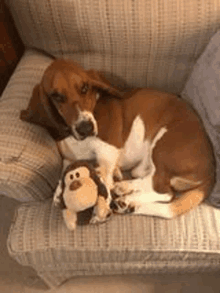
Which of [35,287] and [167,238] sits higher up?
[167,238]

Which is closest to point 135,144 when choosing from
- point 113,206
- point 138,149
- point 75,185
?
point 138,149

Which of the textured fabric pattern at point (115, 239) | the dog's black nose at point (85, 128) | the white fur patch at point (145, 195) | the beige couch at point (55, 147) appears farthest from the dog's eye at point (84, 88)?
the textured fabric pattern at point (115, 239)

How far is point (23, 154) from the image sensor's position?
1244mm

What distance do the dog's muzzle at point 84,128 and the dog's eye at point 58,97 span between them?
0.42ft

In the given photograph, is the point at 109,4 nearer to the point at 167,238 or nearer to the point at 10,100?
the point at 10,100

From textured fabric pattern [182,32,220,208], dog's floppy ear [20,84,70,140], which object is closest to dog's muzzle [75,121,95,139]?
dog's floppy ear [20,84,70,140]

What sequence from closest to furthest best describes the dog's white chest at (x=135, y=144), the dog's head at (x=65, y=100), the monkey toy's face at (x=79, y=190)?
1. the monkey toy's face at (x=79, y=190)
2. the dog's head at (x=65, y=100)
3. the dog's white chest at (x=135, y=144)

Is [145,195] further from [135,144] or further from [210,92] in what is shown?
[210,92]

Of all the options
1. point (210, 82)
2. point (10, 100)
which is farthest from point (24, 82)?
point (210, 82)

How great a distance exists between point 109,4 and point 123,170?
0.78 metres

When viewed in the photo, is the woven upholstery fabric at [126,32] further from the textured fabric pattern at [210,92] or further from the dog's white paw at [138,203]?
the dog's white paw at [138,203]

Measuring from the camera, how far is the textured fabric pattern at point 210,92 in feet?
4.27

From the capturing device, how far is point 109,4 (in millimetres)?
1380

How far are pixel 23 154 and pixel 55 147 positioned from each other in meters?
0.20
